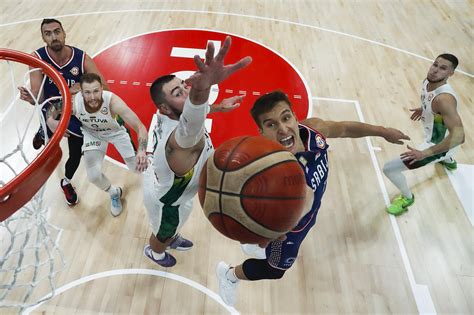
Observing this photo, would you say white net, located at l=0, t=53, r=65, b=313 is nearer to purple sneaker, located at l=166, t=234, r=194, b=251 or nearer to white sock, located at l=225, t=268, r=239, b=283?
purple sneaker, located at l=166, t=234, r=194, b=251

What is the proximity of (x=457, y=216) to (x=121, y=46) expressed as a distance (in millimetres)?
4793

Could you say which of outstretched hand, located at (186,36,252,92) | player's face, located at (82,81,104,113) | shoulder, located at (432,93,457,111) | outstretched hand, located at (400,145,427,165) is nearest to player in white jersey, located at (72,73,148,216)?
player's face, located at (82,81,104,113)

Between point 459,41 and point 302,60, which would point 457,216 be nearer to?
point 302,60

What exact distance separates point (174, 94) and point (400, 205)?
8.25ft

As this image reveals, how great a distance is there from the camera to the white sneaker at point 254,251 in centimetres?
288

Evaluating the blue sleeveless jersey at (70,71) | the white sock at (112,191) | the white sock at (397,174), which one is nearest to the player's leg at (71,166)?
the blue sleeveless jersey at (70,71)

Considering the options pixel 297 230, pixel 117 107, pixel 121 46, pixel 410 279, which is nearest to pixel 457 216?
pixel 410 279

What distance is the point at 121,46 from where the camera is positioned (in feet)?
17.8

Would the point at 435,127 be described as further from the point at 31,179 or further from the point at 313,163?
the point at 31,179

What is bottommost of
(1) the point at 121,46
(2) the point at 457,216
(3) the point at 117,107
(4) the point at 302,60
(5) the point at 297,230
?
(2) the point at 457,216

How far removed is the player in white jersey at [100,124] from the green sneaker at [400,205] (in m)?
2.32

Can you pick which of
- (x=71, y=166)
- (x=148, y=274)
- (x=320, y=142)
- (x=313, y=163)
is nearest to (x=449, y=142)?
(x=320, y=142)

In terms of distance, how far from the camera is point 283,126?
216 cm

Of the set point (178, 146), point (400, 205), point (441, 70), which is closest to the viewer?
point (178, 146)
